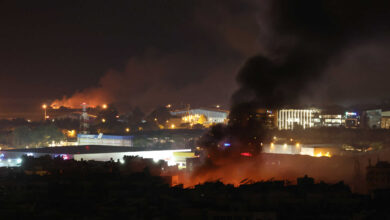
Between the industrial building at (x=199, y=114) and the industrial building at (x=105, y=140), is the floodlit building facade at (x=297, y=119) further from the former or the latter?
the industrial building at (x=105, y=140)

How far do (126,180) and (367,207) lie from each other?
30.7ft

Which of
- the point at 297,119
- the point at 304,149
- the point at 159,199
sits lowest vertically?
the point at 159,199

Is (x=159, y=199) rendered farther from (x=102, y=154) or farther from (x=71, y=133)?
(x=71, y=133)

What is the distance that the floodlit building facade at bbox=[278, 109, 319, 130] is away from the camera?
61.7m

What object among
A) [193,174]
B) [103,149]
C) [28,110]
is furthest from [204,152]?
[28,110]

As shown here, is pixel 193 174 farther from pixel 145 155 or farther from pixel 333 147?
pixel 333 147

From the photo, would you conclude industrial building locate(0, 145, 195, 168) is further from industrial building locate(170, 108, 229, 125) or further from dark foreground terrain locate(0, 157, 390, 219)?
industrial building locate(170, 108, 229, 125)

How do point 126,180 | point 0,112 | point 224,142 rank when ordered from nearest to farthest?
A: point 126,180 → point 224,142 → point 0,112

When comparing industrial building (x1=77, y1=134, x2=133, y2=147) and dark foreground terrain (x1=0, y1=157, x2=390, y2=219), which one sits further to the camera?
industrial building (x1=77, y1=134, x2=133, y2=147)

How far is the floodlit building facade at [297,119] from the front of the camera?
202 feet

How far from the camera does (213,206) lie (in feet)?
60.2

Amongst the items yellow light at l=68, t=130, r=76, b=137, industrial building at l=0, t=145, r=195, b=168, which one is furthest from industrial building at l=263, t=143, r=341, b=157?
yellow light at l=68, t=130, r=76, b=137

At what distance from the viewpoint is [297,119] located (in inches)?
2547

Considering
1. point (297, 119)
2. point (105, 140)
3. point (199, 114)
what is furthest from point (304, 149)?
point (199, 114)
